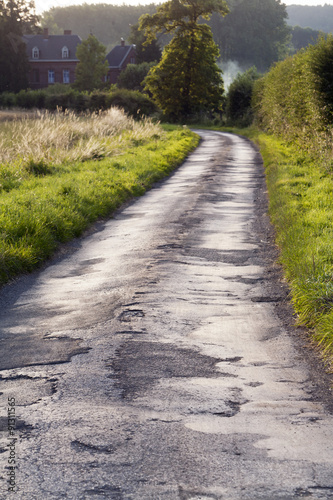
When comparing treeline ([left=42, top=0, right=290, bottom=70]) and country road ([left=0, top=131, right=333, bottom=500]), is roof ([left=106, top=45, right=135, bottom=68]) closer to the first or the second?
treeline ([left=42, top=0, right=290, bottom=70])

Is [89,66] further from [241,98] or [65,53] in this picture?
[241,98]

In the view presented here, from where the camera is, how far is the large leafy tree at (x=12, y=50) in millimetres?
63000

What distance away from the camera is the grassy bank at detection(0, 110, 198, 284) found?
779 centimetres

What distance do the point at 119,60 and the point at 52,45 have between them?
962 centimetres

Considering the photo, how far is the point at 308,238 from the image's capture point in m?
7.15

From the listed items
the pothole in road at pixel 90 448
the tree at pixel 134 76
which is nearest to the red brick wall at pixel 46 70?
the tree at pixel 134 76

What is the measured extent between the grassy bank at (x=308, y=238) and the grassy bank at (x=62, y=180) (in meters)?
3.34

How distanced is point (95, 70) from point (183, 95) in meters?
15.8

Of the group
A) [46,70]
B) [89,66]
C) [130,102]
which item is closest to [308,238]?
[130,102]

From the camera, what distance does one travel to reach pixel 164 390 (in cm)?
383

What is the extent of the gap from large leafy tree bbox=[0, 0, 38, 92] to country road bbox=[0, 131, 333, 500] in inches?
2392

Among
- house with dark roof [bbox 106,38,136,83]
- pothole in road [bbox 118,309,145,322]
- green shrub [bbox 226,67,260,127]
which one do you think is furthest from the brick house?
pothole in road [bbox 118,309,145,322]

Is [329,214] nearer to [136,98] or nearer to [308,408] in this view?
[308,408]

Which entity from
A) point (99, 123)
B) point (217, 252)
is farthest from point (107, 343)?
point (99, 123)
